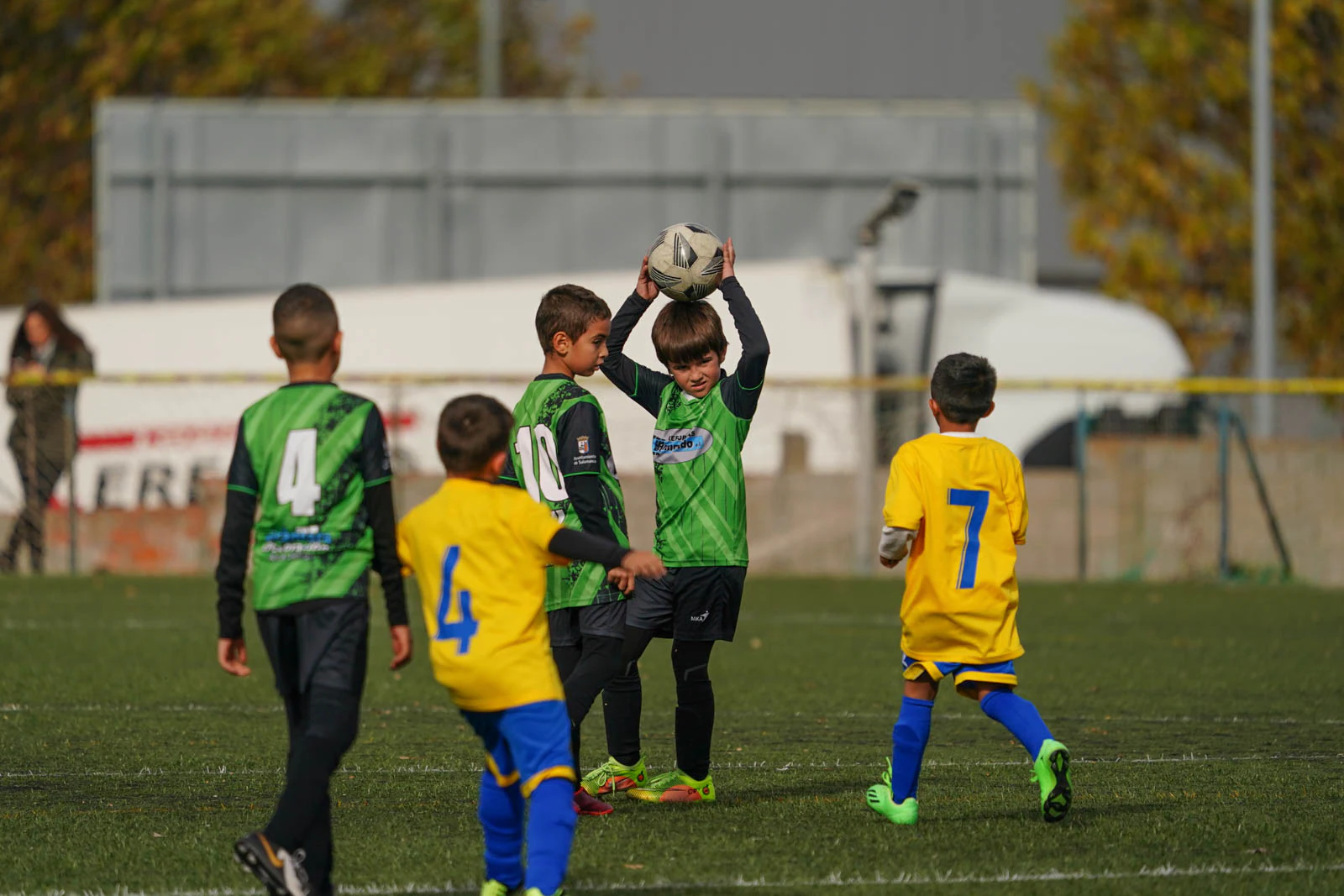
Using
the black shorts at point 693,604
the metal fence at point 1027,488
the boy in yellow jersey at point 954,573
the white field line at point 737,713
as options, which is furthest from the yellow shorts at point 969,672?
the metal fence at point 1027,488

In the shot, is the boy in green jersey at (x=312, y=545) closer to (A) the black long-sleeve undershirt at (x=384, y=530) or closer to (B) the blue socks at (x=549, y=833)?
(A) the black long-sleeve undershirt at (x=384, y=530)

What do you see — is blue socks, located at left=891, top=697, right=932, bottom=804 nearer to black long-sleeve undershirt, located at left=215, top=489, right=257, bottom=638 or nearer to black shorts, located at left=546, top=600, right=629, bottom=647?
black shorts, located at left=546, top=600, right=629, bottom=647

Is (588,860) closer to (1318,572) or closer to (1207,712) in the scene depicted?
(1207,712)

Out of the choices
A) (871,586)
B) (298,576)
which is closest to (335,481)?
(298,576)

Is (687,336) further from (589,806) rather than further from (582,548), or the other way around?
(582,548)

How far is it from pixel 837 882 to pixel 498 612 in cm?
111

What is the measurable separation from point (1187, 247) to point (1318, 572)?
1204cm

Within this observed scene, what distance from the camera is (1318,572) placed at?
1692 centimetres

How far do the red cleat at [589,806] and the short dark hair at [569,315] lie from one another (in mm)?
1369

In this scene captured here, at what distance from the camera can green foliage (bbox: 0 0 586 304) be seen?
33438 mm

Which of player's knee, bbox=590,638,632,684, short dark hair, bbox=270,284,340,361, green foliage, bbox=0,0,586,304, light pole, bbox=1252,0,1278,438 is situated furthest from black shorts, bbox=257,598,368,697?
green foliage, bbox=0,0,586,304

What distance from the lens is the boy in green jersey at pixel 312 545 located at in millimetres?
4516

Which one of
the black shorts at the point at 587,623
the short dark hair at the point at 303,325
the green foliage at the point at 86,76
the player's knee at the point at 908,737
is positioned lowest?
the player's knee at the point at 908,737

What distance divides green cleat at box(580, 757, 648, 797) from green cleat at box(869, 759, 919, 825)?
2.59ft
